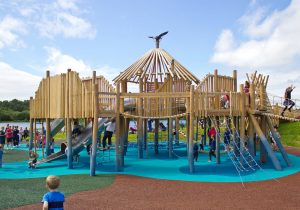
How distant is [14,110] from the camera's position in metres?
111

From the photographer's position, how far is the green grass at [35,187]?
1010 cm

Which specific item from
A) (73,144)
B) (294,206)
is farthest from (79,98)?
(294,206)

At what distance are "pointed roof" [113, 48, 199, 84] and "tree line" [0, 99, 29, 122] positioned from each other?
81720mm

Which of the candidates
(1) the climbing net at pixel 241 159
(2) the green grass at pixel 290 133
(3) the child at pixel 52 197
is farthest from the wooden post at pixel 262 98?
(3) the child at pixel 52 197

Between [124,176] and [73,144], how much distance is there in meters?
4.90

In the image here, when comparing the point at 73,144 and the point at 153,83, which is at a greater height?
the point at 153,83

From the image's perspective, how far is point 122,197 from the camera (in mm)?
10625

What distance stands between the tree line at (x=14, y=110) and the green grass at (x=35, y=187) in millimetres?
87742

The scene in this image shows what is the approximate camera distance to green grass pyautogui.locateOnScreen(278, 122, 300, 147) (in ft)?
97.3

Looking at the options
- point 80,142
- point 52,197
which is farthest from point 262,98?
point 52,197

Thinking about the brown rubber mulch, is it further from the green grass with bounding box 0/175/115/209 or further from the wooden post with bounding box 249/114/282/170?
the wooden post with bounding box 249/114/282/170

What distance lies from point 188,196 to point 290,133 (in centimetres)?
2577

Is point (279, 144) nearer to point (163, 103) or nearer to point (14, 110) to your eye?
point (163, 103)

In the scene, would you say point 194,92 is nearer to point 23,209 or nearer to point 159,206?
point 159,206
